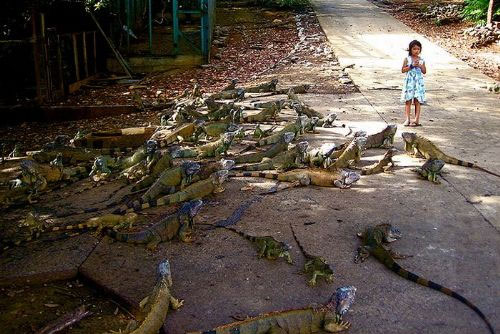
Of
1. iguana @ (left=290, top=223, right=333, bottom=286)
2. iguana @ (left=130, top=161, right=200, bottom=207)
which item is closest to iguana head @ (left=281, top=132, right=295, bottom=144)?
iguana @ (left=130, top=161, right=200, bottom=207)

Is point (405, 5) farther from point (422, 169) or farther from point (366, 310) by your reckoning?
point (366, 310)

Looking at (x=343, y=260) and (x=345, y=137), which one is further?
(x=345, y=137)

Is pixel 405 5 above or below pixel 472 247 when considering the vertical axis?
above

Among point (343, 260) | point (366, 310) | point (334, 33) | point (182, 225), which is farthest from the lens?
point (334, 33)

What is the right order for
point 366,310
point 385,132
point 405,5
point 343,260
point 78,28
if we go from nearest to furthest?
point 366,310
point 343,260
point 385,132
point 78,28
point 405,5

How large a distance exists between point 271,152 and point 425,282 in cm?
357

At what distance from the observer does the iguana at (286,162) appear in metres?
6.76

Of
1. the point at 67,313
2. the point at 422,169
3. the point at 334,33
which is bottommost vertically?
the point at 67,313

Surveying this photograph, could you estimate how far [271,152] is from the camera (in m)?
7.25

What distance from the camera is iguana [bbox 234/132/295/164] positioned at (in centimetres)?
714

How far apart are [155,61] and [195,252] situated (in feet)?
38.6

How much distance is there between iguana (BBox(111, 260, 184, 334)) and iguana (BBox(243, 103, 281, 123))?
584cm

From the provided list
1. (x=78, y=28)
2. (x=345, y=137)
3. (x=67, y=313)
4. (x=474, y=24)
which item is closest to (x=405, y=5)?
(x=474, y=24)

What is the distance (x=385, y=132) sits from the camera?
→ 7578 mm
